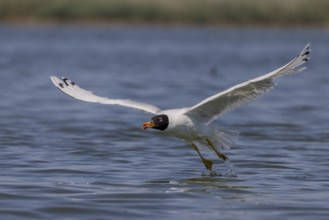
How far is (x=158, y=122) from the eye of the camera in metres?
10.2

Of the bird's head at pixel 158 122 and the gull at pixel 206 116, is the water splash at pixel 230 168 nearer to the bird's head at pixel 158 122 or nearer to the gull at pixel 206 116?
the gull at pixel 206 116

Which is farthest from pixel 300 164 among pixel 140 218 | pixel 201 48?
pixel 201 48

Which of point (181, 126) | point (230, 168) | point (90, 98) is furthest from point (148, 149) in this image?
point (181, 126)

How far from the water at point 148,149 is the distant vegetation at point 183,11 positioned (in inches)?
888

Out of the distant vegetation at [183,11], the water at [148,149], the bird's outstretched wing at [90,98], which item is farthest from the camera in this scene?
the distant vegetation at [183,11]

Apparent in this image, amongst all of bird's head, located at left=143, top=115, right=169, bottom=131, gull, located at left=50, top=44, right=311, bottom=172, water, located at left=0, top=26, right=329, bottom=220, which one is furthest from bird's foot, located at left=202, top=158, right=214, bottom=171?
bird's head, located at left=143, top=115, right=169, bottom=131

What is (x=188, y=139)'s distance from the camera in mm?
10750

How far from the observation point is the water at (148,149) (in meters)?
8.79

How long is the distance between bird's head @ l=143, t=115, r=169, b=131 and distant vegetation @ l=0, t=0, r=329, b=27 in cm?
4426

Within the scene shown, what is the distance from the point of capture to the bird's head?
400 inches

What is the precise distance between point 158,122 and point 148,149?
2.79 meters

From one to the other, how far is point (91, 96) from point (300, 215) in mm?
3826

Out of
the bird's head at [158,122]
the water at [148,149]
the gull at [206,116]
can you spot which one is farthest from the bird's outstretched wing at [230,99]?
the water at [148,149]

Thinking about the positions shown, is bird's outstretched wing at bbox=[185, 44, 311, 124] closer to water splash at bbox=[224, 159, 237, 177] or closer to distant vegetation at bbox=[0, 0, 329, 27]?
water splash at bbox=[224, 159, 237, 177]
